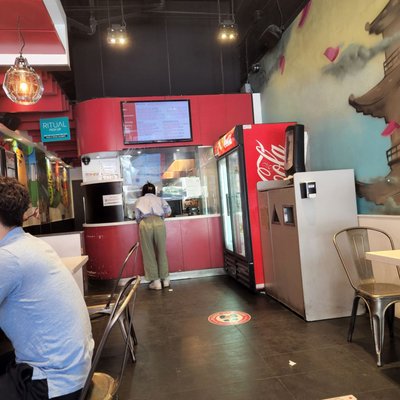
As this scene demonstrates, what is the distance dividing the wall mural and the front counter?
211cm

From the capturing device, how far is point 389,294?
2.53 meters

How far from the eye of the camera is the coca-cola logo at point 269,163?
453 centimetres

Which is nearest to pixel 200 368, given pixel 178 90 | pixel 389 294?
pixel 389 294

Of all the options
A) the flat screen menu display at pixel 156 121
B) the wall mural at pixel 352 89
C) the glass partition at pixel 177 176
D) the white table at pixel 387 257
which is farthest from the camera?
the glass partition at pixel 177 176

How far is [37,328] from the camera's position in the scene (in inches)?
50.2

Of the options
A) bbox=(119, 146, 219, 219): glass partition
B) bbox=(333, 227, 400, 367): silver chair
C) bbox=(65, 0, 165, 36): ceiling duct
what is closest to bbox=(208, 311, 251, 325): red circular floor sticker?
bbox=(333, 227, 400, 367): silver chair

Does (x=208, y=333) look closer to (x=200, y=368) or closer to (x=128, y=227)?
(x=200, y=368)

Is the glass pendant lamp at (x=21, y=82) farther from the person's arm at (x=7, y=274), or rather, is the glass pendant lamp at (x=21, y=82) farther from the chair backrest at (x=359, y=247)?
the chair backrest at (x=359, y=247)

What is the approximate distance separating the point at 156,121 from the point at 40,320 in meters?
4.96

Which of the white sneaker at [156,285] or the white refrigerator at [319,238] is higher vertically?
the white refrigerator at [319,238]

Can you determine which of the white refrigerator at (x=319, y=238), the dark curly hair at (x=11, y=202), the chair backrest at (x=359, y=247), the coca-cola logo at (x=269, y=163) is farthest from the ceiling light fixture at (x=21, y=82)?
the chair backrest at (x=359, y=247)

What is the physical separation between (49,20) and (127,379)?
303 centimetres

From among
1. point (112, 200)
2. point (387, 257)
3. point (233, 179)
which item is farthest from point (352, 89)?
point (112, 200)

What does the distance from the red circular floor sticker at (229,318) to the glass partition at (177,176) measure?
2577mm
